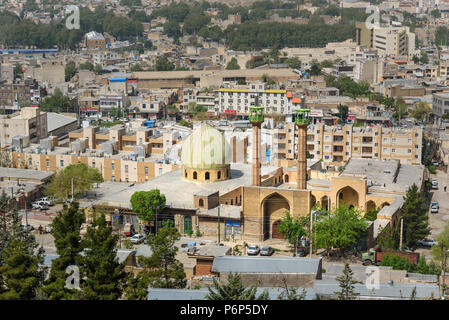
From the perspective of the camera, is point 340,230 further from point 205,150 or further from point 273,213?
point 205,150

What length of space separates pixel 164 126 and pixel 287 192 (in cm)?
1266

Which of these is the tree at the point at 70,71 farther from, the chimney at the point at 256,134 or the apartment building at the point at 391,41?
the chimney at the point at 256,134

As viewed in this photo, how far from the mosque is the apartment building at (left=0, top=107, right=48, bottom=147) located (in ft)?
23.0

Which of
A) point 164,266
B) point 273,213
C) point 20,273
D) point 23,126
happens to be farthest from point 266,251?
point 23,126

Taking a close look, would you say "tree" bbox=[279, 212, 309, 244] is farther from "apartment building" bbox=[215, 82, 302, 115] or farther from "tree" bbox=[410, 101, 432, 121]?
"tree" bbox=[410, 101, 432, 121]

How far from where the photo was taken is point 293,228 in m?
17.3

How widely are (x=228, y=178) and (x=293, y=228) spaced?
12.3ft

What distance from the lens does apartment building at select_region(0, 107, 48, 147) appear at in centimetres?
2720

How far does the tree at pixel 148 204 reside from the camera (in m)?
18.0

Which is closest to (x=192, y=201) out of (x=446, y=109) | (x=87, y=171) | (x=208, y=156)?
(x=208, y=156)

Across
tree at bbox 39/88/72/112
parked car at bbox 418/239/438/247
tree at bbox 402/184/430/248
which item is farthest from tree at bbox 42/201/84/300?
tree at bbox 39/88/72/112

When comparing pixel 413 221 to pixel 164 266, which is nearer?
pixel 164 266

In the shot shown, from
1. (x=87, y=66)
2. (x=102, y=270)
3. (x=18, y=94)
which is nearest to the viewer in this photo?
(x=102, y=270)
